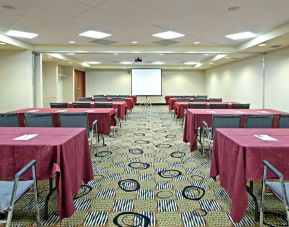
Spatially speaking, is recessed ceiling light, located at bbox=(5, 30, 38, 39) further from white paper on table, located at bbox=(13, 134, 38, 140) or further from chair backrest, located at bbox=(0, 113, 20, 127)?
white paper on table, located at bbox=(13, 134, 38, 140)

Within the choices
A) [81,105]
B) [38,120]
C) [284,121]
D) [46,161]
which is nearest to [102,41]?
[81,105]

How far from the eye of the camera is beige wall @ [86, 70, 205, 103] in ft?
60.6

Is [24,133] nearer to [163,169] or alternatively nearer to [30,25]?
[163,169]

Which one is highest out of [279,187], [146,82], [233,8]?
[233,8]

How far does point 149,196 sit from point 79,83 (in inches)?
611

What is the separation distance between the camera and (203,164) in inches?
166

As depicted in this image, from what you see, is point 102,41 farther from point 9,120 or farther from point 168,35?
point 9,120

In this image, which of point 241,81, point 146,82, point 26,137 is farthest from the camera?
point 146,82

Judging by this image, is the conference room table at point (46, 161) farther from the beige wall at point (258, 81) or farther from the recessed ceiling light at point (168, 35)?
the beige wall at point (258, 81)

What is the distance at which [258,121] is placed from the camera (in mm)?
3924

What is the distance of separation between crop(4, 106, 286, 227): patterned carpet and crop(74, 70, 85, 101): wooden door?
1252 centimetres

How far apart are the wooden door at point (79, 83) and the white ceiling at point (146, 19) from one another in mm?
7786

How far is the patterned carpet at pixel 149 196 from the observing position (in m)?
2.45

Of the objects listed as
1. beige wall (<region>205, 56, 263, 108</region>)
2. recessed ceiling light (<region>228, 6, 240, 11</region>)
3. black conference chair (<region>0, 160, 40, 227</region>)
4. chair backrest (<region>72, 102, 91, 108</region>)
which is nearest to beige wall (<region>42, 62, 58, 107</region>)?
chair backrest (<region>72, 102, 91, 108</region>)
